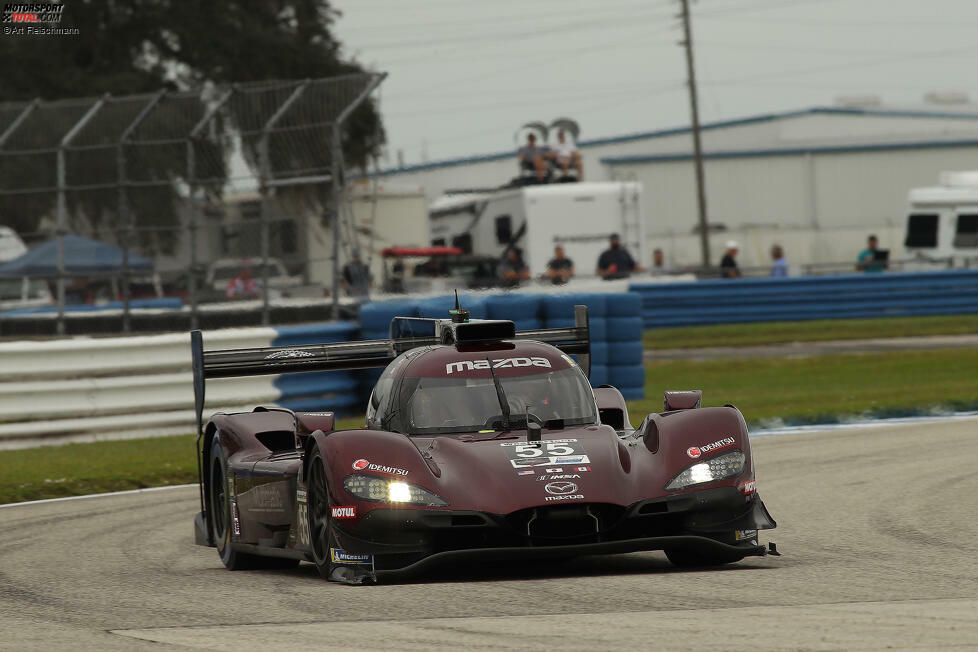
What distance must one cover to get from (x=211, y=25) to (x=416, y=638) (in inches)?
1733

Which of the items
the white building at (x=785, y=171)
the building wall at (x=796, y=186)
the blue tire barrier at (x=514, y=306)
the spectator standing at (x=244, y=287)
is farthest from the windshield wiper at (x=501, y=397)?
the building wall at (x=796, y=186)

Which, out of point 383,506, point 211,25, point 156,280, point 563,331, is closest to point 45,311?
point 156,280

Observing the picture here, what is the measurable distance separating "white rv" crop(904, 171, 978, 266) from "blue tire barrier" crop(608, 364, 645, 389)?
57.5 ft

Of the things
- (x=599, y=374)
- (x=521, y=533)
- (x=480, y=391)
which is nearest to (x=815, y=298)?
(x=599, y=374)

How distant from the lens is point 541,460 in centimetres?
771

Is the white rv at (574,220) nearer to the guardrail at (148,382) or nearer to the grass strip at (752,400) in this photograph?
the grass strip at (752,400)

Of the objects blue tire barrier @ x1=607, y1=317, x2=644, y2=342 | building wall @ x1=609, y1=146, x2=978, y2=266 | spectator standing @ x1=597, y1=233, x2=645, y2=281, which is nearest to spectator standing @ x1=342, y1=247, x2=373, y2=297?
blue tire barrier @ x1=607, y1=317, x2=644, y2=342

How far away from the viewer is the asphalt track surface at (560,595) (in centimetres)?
586

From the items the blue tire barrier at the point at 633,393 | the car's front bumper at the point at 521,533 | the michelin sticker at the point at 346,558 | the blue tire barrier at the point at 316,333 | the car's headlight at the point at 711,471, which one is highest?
the blue tire barrier at the point at 316,333

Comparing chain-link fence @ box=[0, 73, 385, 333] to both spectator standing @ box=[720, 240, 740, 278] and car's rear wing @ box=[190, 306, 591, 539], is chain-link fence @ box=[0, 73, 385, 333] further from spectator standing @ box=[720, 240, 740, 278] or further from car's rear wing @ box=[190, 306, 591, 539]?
spectator standing @ box=[720, 240, 740, 278]

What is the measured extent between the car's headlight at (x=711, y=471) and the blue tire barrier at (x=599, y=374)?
370 inches

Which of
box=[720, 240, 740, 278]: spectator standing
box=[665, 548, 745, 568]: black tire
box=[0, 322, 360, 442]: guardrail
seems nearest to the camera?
box=[665, 548, 745, 568]: black tire

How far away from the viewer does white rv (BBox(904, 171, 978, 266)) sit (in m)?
34.5

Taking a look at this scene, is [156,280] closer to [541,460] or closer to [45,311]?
[45,311]
